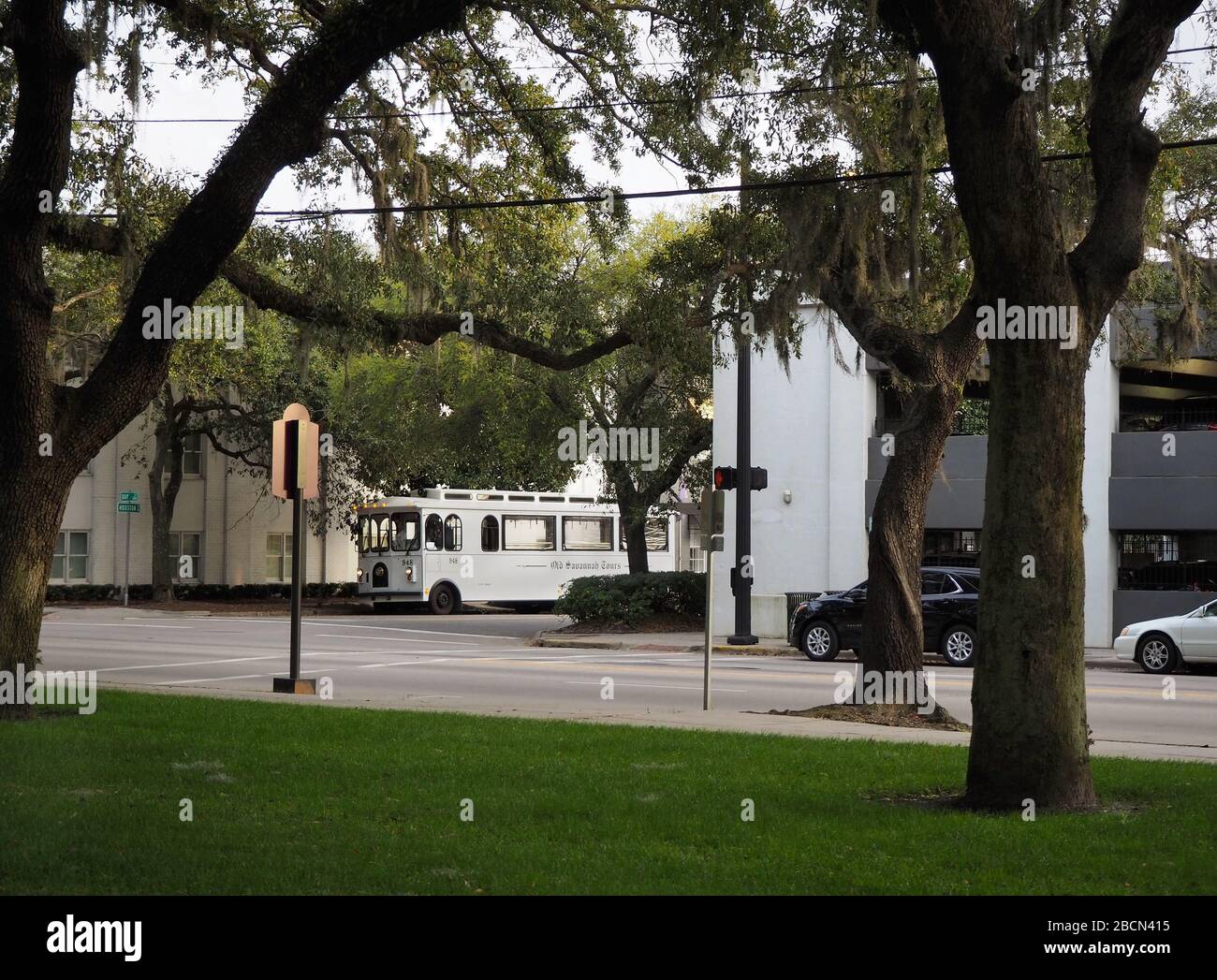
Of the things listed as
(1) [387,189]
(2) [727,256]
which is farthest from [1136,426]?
(1) [387,189]

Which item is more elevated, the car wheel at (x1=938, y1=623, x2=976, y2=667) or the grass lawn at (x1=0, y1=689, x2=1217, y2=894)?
the grass lawn at (x1=0, y1=689, x2=1217, y2=894)

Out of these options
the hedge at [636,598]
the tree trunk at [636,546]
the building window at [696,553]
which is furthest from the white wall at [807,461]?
the building window at [696,553]

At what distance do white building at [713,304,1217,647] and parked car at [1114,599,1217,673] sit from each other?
185 inches

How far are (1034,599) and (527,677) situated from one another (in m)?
13.3

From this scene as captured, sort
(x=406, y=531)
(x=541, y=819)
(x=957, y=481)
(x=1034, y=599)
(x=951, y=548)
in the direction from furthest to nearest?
(x=406, y=531), (x=951, y=548), (x=957, y=481), (x=1034, y=599), (x=541, y=819)

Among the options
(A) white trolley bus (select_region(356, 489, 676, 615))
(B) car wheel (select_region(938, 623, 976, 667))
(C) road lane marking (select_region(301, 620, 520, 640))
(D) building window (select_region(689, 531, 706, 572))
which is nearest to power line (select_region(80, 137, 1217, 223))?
(B) car wheel (select_region(938, 623, 976, 667))

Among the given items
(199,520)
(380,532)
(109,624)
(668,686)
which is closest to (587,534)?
(380,532)

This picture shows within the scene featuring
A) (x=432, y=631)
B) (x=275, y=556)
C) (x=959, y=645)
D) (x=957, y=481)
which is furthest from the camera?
(x=275, y=556)

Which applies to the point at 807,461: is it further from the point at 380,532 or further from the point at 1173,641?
the point at 380,532

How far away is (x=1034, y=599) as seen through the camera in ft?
28.2

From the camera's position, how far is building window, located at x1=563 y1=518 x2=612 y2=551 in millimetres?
44469

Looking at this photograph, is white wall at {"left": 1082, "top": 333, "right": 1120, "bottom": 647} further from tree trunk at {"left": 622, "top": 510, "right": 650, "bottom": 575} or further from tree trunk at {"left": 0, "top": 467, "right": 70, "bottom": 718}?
tree trunk at {"left": 0, "top": 467, "right": 70, "bottom": 718}

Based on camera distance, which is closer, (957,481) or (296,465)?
(296,465)
